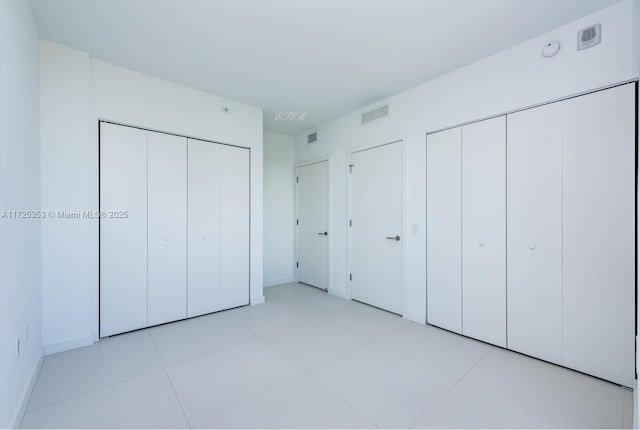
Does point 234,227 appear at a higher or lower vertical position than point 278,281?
higher

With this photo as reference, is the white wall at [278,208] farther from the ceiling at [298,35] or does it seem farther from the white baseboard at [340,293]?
the ceiling at [298,35]

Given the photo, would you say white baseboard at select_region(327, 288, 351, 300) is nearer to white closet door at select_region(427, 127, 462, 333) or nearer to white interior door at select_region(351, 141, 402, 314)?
white interior door at select_region(351, 141, 402, 314)

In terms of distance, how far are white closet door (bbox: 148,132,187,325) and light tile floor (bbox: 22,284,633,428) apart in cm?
35

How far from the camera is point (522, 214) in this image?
250 cm

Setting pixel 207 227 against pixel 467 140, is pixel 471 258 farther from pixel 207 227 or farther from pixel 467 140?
pixel 207 227

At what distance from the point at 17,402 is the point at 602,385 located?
4.06 m

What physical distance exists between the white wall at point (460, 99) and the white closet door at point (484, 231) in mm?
277

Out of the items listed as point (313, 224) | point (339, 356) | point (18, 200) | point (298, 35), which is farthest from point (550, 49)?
point (18, 200)

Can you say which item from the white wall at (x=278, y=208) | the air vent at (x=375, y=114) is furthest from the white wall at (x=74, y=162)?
the air vent at (x=375, y=114)

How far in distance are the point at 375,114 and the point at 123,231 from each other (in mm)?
3416

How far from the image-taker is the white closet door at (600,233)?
200 cm

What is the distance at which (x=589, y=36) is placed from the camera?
213cm

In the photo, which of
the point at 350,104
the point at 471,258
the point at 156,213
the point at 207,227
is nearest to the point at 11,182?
the point at 156,213

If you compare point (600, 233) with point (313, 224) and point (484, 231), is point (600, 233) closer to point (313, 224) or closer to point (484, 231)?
point (484, 231)
